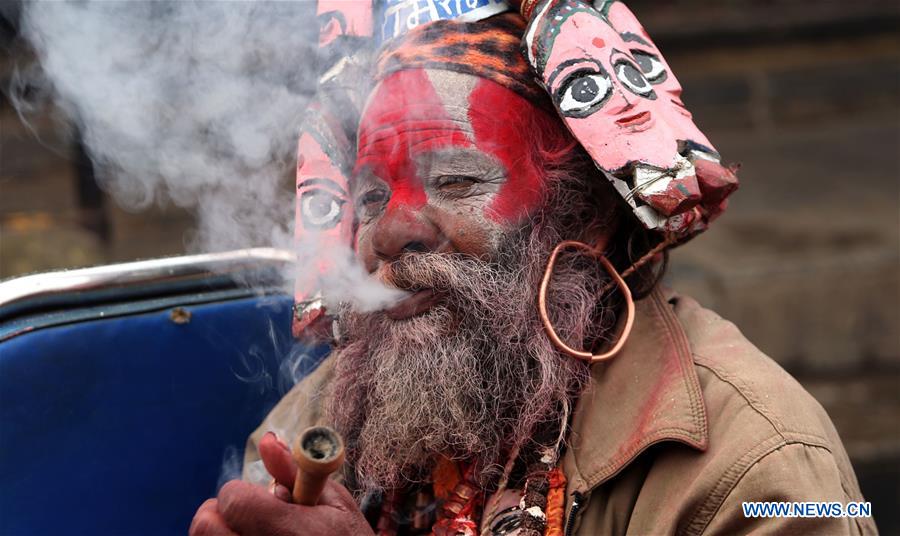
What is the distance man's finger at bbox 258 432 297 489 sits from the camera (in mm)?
1863

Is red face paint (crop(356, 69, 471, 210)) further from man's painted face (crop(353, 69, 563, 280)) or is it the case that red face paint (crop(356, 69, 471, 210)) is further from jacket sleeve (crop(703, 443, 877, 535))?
jacket sleeve (crop(703, 443, 877, 535))

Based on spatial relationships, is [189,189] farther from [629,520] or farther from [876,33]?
[876,33]

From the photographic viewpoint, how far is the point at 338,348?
2584 mm

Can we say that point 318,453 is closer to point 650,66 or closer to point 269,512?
point 269,512

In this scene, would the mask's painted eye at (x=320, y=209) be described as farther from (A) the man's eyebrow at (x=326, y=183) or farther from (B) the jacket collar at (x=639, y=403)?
(B) the jacket collar at (x=639, y=403)

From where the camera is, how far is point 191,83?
286 cm

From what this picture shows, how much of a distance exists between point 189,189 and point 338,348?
0.67 metres

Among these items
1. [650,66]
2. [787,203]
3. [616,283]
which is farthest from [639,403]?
[787,203]

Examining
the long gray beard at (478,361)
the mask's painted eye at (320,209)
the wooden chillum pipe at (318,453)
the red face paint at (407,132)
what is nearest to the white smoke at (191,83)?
the mask's painted eye at (320,209)

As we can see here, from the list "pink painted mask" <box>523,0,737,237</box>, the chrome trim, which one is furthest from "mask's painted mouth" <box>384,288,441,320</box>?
the chrome trim

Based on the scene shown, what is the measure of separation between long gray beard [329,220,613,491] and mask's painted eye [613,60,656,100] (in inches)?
15.3

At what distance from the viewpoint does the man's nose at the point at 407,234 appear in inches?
92.4

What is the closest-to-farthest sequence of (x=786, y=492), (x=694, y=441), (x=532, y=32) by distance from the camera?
(x=786, y=492)
(x=694, y=441)
(x=532, y=32)

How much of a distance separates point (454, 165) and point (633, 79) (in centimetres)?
44
